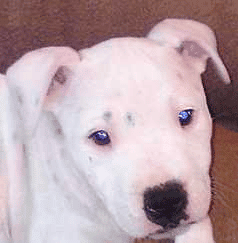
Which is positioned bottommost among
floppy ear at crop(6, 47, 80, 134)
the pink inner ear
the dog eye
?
the dog eye

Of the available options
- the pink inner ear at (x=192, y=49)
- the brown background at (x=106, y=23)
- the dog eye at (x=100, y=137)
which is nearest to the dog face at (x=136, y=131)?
the dog eye at (x=100, y=137)

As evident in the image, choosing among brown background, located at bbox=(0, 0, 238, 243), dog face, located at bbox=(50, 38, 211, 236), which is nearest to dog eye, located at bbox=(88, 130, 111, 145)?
dog face, located at bbox=(50, 38, 211, 236)

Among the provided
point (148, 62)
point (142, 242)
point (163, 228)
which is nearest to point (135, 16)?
point (148, 62)

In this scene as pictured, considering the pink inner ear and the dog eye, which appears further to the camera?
the pink inner ear

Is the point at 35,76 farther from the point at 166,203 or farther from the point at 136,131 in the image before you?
the point at 166,203

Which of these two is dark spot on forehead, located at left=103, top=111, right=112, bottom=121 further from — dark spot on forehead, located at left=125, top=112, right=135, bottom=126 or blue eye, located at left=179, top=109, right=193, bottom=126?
blue eye, located at left=179, top=109, right=193, bottom=126

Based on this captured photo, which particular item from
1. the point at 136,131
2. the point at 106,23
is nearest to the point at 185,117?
the point at 136,131
